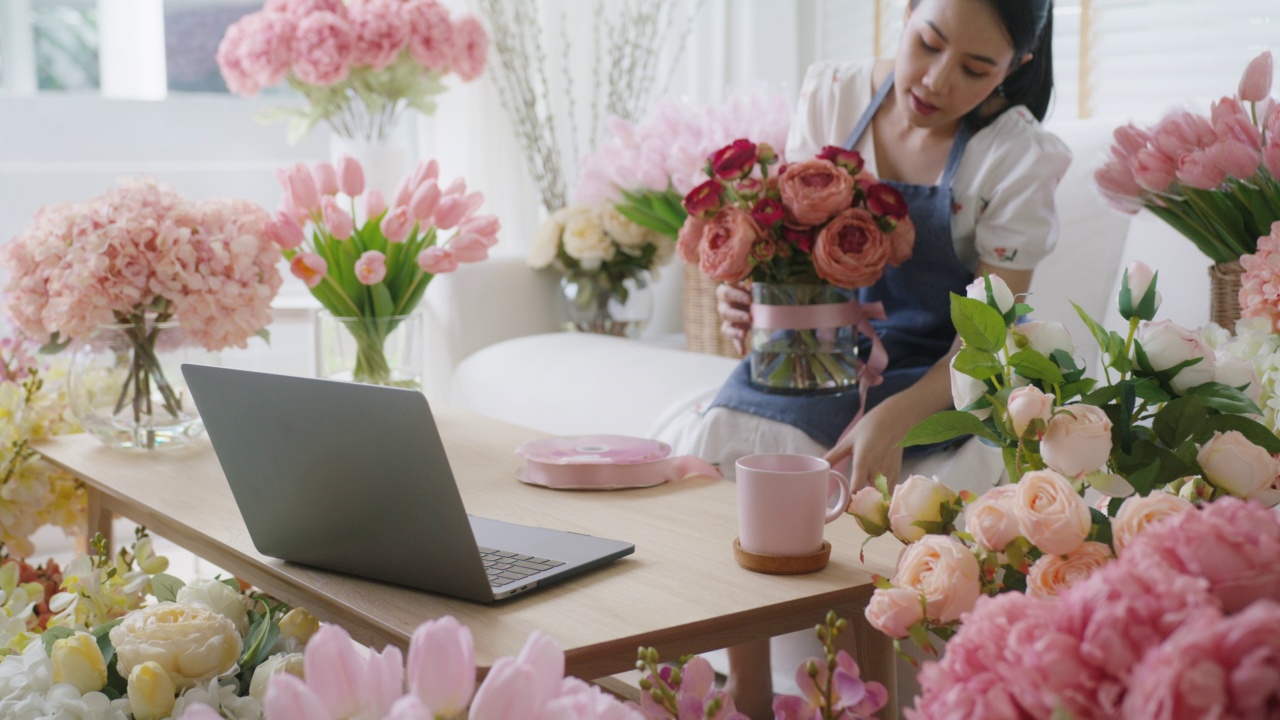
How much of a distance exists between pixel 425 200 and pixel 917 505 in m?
1.14

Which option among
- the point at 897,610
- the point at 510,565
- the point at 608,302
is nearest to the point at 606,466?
the point at 510,565

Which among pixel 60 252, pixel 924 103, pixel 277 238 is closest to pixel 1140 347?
pixel 924 103

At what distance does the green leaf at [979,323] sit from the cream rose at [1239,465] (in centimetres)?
15

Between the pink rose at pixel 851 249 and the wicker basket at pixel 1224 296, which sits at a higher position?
the pink rose at pixel 851 249

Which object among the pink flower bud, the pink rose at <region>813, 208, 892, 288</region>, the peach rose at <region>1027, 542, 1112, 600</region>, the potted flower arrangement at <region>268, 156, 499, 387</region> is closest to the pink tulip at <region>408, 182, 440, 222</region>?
the potted flower arrangement at <region>268, 156, 499, 387</region>

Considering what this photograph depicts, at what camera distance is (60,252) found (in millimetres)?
1612

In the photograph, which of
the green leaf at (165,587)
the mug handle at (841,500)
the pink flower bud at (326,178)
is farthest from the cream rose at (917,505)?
the pink flower bud at (326,178)

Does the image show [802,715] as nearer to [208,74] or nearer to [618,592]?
[618,592]

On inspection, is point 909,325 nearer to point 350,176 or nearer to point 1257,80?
point 1257,80

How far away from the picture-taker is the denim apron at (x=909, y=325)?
1751mm

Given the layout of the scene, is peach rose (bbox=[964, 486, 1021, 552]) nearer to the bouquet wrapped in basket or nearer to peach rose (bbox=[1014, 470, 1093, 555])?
peach rose (bbox=[1014, 470, 1093, 555])

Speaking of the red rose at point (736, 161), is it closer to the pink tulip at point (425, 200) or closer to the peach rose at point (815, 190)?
the peach rose at point (815, 190)

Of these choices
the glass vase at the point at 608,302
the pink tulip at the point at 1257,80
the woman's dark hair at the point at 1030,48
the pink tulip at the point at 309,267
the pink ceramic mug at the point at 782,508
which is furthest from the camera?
the glass vase at the point at 608,302

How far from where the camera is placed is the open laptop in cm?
95
